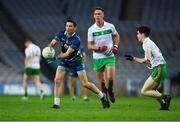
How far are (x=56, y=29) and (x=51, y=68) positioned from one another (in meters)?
3.00

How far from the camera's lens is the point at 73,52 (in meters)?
17.7

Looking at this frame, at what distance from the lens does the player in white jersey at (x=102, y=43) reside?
1853 cm

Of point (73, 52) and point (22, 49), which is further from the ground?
point (22, 49)

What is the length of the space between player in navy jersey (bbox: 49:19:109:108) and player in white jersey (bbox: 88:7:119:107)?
738 mm

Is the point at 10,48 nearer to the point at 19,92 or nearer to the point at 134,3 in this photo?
the point at 19,92

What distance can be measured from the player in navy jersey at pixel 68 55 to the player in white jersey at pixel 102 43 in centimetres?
74

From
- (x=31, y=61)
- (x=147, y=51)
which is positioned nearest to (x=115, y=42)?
(x=147, y=51)

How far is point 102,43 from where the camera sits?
61.7 ft

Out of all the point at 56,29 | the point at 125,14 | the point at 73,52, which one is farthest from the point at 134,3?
the point at 73,52

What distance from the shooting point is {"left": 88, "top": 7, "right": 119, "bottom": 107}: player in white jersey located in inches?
730

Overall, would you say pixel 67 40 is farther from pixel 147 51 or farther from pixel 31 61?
pixel 31 61

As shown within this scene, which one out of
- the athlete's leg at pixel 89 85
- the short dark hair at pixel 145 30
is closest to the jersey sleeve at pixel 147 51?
the short dark hair at pixel 145 30

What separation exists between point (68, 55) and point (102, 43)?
163 centimetres

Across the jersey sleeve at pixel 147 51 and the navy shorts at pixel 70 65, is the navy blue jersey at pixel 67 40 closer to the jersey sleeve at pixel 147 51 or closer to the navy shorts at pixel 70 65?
the navy shorts at pixel 70 65
